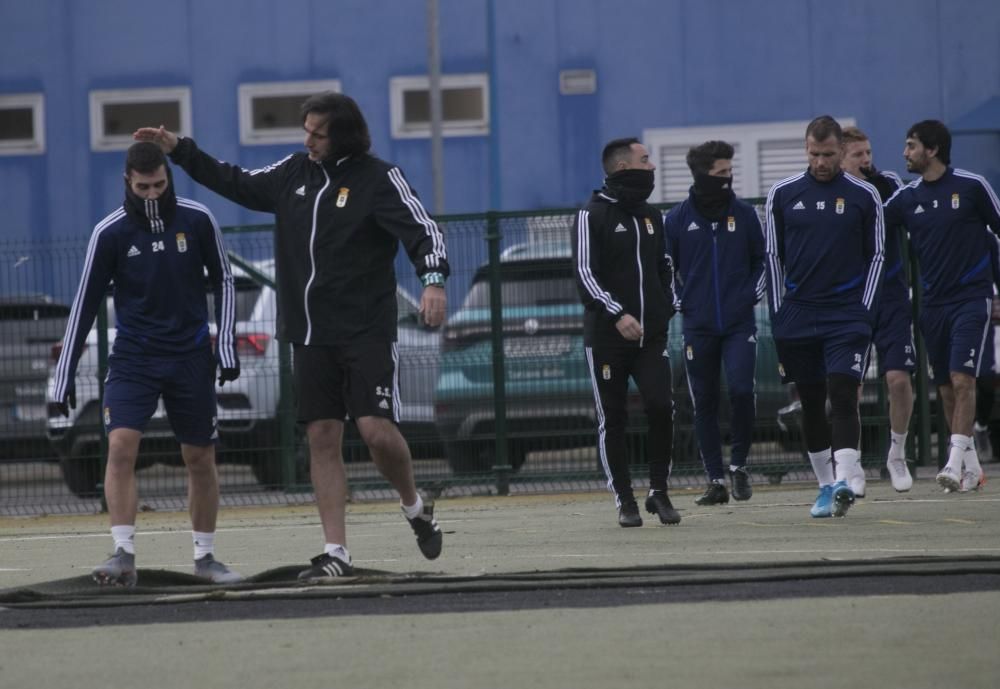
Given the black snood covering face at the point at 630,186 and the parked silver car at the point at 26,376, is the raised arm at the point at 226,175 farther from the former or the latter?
the parked silver car at the point at 26,376

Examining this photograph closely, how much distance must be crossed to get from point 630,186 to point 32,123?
56.9 feet

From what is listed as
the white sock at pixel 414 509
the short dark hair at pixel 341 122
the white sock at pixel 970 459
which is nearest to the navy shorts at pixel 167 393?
the white sock at pixel 414 509

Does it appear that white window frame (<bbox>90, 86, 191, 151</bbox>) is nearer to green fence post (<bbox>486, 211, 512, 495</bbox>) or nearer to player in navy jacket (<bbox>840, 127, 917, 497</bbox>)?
green fence post (<bbox>486, 211, 512, 495</bbox>)

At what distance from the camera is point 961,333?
37.4ft

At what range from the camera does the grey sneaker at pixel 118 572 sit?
7.91 meters

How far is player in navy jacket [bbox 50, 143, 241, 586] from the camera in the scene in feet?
27.0

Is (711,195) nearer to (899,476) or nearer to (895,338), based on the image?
(895,338)

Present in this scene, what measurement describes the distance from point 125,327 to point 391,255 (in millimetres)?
1221

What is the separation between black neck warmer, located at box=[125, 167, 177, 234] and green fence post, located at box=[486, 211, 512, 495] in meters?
6.30

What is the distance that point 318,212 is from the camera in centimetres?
793

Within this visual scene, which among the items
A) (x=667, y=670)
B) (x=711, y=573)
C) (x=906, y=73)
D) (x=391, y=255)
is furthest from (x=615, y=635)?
(x=906, y=73)

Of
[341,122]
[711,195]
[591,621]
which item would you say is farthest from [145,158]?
[711,195]

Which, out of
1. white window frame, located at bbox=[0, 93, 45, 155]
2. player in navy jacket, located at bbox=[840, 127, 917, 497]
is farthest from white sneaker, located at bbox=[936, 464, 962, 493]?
white window frame, located at bbox=[0, 93, 45, 155]

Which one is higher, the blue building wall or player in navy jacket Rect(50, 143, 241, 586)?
the blue building wall
